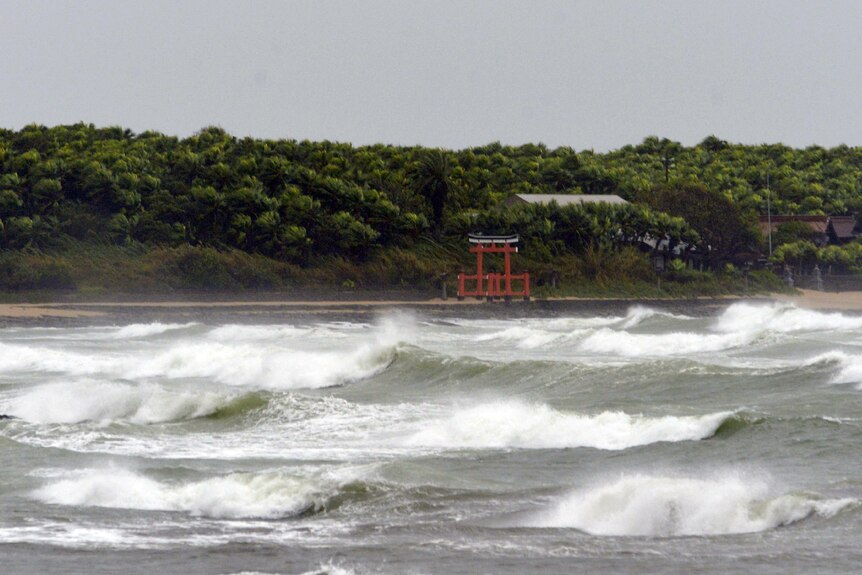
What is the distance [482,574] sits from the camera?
12.0 metres

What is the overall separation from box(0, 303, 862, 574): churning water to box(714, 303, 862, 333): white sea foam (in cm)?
1769

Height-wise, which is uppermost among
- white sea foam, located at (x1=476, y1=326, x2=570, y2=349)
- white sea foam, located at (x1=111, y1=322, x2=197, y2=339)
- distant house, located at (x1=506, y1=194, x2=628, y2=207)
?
distant house, located at (x1=506, y1=194, x2=628, y2=207)

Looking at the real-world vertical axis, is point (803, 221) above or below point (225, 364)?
above

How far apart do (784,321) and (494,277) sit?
53.0ft

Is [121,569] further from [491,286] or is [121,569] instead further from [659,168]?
[659,168]

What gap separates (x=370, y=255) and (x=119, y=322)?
17278 mm

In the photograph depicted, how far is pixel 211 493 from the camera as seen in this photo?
1532 cm

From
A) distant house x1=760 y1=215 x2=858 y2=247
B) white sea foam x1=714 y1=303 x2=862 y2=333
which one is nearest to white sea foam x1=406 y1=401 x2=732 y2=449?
white sea foam x1=714 y1=303 x2=862 y2=333

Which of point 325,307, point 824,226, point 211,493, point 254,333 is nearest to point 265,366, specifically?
point 254,333

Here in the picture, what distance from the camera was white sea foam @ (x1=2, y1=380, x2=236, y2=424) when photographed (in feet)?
76.9

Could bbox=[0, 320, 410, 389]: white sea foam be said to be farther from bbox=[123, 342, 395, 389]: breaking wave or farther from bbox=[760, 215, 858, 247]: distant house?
bbox=[760, 215, 858, 247]: distant house

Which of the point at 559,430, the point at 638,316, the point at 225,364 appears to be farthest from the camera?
the point at 638,316

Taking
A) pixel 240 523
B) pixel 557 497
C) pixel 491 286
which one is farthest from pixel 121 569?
pixel 491 286

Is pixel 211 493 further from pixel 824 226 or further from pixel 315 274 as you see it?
pixel 824 226
